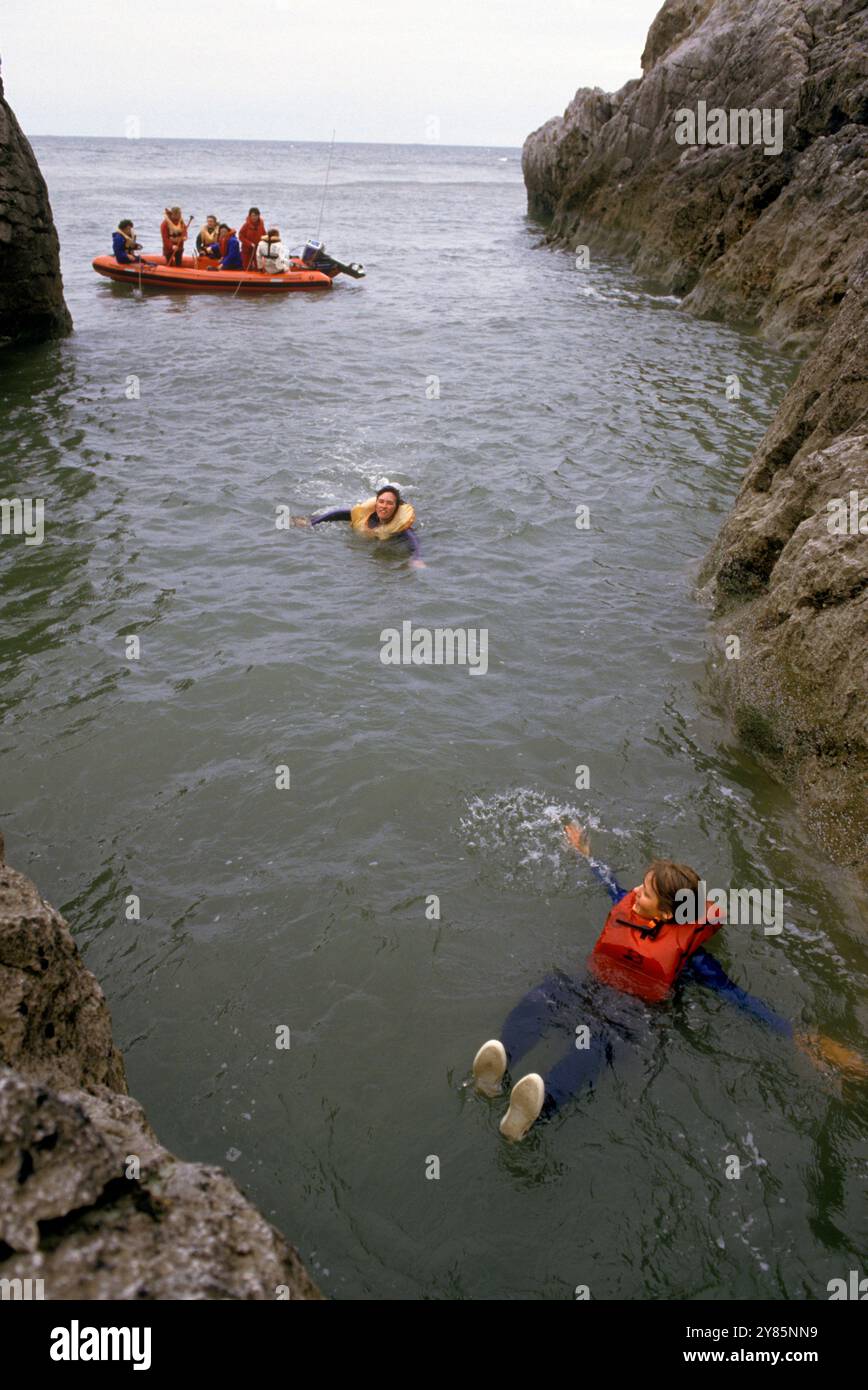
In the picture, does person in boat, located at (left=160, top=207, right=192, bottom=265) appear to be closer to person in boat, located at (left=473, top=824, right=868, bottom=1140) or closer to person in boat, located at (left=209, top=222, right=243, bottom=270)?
person in boat, located at (left=209, top=222, right=243, bottom=270)

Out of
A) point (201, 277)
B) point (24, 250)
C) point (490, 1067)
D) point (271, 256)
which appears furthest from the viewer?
point (271, 256)

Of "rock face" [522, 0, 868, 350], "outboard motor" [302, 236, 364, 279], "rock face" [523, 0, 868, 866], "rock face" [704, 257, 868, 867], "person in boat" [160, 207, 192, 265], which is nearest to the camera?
"rock face" [704, 257, 868, 867]

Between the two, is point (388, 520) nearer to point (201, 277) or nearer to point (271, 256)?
point (201, 277)

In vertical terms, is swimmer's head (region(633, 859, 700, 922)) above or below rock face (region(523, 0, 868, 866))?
below

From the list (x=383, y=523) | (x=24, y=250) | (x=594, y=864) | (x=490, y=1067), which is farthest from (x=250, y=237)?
(x=490, y=1067)

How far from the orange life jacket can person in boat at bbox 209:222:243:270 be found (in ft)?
83.3

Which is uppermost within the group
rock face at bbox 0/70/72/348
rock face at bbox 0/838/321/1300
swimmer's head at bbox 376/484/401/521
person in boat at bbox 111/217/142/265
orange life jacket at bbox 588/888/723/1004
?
person in boat at bbox 111/217/142/265

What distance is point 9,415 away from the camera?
1484 centimetres

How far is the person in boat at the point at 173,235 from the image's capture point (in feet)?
82.7

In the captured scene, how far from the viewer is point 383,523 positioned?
35.8 ft

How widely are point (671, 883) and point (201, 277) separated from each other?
2515cm

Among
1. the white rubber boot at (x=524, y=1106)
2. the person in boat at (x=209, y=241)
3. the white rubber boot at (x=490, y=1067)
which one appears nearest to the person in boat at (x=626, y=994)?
the white rubber boot at (x=490, y=1067)

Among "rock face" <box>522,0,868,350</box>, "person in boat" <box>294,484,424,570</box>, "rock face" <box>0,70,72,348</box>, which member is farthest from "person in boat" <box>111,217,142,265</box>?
"person in boat" <box>294,484,424,570</box>

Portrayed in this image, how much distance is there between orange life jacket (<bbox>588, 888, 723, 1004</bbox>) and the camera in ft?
16.9
